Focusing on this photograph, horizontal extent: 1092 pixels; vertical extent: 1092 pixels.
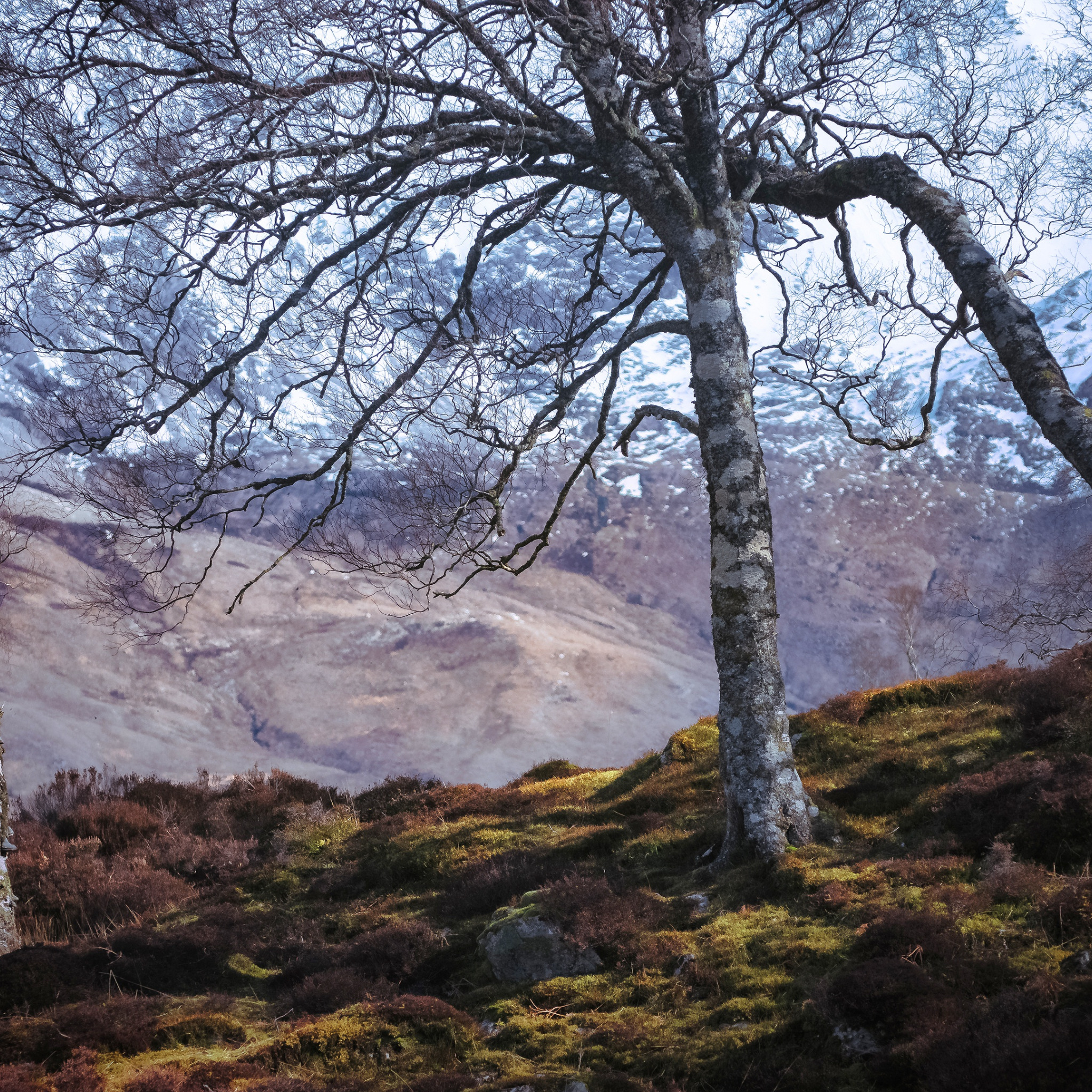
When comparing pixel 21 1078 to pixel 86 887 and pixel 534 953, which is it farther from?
pixel 86 887

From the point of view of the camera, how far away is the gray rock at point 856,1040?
3.18 m

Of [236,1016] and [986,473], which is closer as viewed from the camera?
[236,1016]

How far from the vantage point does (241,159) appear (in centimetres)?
605

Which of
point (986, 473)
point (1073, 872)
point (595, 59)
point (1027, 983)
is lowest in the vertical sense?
point (1027, 983)

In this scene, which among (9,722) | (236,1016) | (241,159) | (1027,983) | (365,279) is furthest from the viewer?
(9,722)

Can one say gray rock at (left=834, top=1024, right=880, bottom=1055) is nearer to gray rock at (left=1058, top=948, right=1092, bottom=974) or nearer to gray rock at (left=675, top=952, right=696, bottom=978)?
gray rock at (left=1058, top=948, right=1092, bottom=974)

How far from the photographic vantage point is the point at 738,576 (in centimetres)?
588

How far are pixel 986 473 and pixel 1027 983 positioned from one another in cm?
7670

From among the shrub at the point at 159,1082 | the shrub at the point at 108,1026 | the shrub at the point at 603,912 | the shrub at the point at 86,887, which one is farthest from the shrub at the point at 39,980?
the shrub at the point at 603,912

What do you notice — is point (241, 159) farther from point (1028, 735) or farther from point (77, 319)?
point (1028, 735)

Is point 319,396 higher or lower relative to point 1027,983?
higher

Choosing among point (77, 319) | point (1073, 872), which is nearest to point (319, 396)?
point (77, 319)

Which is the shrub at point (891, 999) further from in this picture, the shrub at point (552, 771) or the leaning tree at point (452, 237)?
the shrub at point (552, 771)

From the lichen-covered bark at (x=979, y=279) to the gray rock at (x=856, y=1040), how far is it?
341cm
